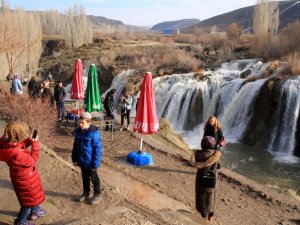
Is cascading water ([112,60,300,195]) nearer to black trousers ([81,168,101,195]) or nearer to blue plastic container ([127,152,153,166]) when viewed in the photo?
blue plastic container ([127,152,153,166])

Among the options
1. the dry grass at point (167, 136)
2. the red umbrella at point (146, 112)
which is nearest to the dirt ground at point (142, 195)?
the red umbrella at point (146, 112)

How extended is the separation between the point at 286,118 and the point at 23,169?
1396cm

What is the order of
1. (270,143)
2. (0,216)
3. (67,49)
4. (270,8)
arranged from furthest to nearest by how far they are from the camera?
(67,49)
(270,8)
(270,143)
(0,216)

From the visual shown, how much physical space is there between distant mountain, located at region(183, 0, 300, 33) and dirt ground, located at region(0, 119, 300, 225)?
7513 centimetres

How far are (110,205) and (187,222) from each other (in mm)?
1095

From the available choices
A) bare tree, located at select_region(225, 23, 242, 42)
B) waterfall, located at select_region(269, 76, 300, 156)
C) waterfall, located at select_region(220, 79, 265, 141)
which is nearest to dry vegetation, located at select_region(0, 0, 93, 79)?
waterfall, located at select_region(220, 79, 265, 141)

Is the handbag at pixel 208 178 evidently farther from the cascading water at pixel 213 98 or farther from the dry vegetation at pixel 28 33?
the dry vegetation at pixel 28 33

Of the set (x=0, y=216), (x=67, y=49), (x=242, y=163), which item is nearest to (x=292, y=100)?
(x=242, y=163)

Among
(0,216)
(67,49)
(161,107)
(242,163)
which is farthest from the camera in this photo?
(67,49)

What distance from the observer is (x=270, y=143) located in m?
16.5

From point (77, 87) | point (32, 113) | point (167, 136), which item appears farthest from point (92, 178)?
point (167, 136)

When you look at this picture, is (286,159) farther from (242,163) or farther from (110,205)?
(110,205)

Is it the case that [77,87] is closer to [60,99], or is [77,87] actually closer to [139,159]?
[60,99]

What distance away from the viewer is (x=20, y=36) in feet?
92.9
